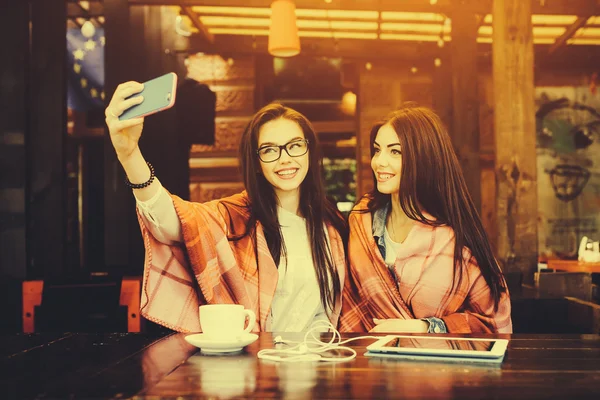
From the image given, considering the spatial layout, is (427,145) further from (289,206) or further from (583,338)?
(583,338)

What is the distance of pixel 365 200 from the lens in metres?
2.63

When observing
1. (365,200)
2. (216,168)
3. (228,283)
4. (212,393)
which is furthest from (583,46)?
(212,393)

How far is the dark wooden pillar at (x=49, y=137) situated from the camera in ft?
14.3

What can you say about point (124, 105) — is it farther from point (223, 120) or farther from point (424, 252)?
point (223, 120)

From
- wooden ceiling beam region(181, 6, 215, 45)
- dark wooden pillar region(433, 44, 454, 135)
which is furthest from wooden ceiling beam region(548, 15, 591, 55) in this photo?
wooden ceiling beam region(181, 6, 215, 45)

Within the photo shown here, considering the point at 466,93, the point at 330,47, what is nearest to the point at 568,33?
the point at 466,93

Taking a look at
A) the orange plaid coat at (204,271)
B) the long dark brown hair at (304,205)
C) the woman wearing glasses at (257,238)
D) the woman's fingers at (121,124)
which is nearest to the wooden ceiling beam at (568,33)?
the long dark brown hair at (304,205)

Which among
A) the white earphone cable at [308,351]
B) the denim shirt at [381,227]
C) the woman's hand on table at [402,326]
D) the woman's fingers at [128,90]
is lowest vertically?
the woman's hand on table at [402,326]

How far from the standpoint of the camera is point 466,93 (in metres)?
5.38

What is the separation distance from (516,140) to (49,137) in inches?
127

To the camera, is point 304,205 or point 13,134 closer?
point 304,205

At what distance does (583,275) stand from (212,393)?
2666mm

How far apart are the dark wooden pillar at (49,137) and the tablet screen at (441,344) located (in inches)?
137

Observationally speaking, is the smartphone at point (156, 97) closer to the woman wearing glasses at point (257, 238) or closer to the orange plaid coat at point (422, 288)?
the woman wearing glasses at point (257, 238)
